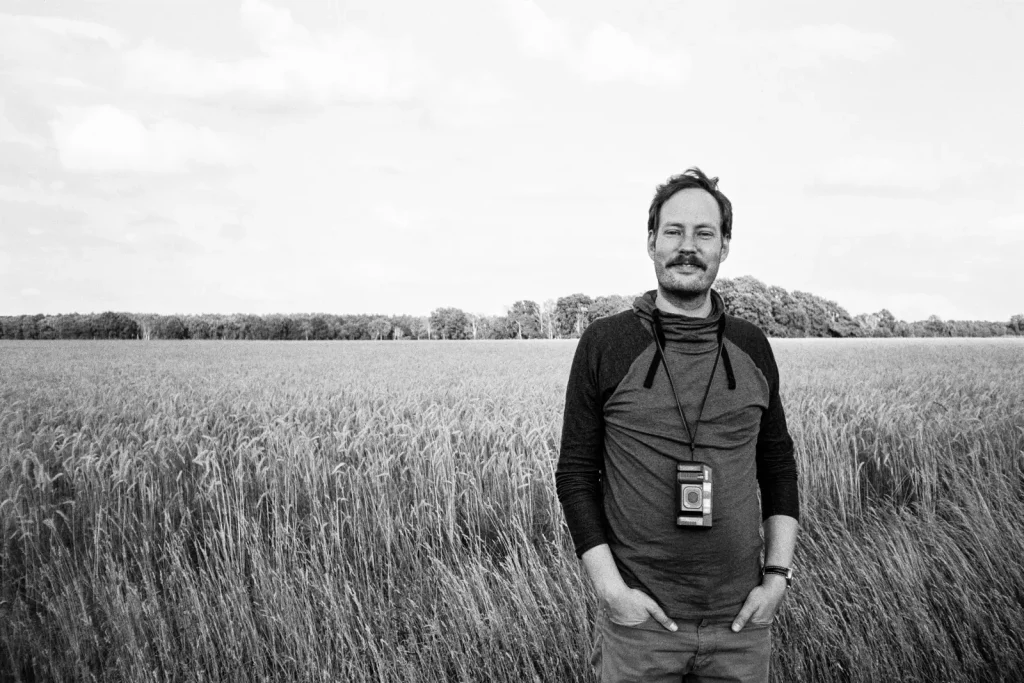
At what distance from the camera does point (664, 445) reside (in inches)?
76.7

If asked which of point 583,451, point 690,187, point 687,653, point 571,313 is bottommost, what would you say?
point 687,653

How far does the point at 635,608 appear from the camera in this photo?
188cm

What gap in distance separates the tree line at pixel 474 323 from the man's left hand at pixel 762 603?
6600 centimetres

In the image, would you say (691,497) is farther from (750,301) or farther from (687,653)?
(750,301)

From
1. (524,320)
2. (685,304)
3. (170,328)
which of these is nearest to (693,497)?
(685,304)

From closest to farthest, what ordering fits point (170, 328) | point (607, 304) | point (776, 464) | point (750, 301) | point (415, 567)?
point (776, 464) < point (415, 567) < point (750, 301) < point (607, 304) < point (170, 328)

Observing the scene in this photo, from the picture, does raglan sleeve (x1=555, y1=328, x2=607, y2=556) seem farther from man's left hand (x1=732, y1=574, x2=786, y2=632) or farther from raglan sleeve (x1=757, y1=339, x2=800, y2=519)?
raglan sleeve (x1=757, y1=339, x2=800, y2=519)

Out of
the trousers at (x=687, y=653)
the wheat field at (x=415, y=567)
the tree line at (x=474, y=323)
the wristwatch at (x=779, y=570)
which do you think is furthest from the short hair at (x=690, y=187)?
the tree line at (x=474, y=323)

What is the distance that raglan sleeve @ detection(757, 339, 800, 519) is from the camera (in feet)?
7.33

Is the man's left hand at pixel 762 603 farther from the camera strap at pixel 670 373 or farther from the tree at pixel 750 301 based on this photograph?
the tree at pixel 750 301

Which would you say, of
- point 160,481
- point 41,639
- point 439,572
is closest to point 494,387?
point 160,481

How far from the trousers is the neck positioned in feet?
2.94

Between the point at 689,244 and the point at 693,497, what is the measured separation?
725 millimetres

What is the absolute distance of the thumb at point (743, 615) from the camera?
6.30 feet
